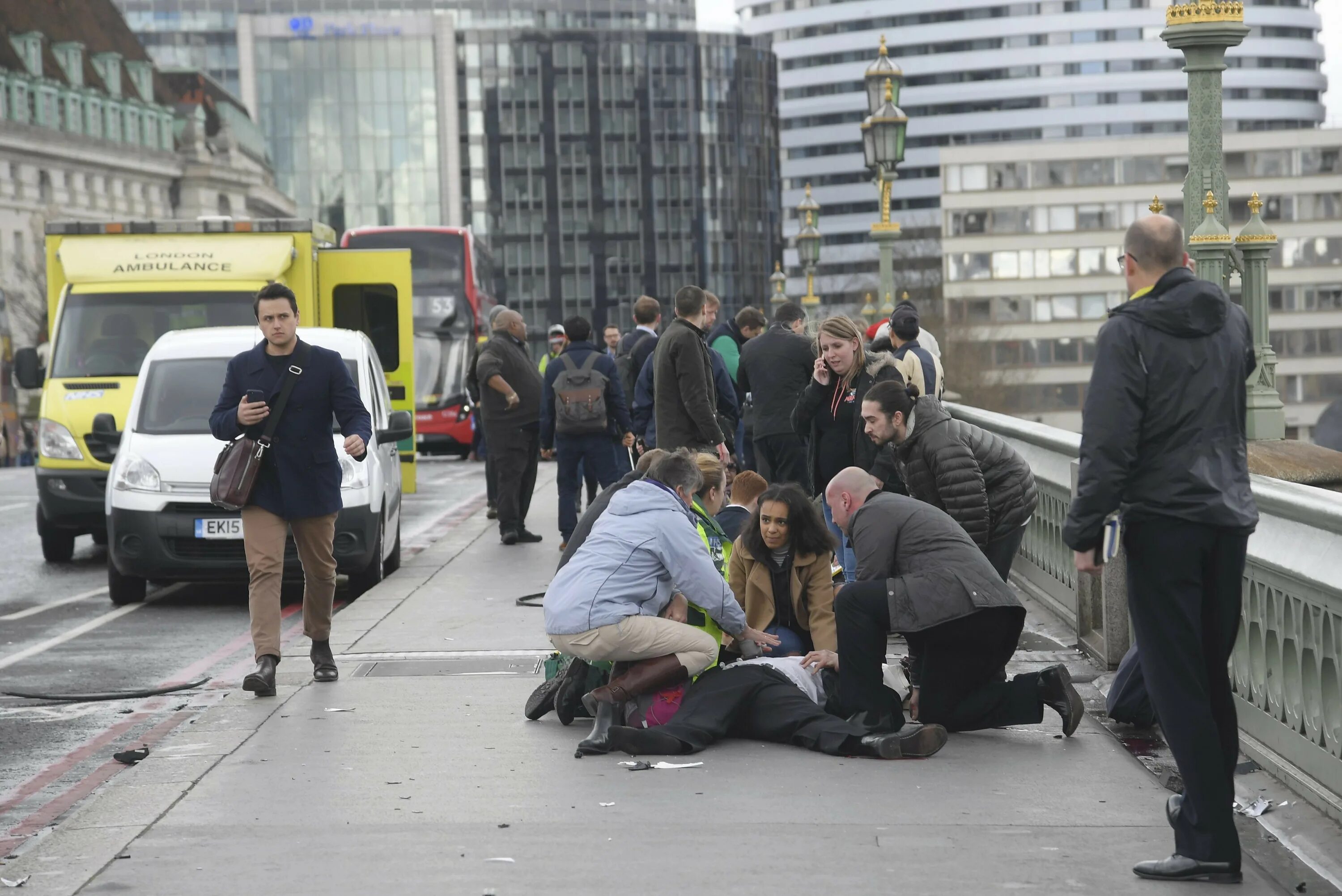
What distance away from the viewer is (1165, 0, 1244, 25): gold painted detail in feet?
37.3

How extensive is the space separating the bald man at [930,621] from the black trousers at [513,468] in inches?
335

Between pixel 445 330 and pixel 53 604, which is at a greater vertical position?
pixel 445 330

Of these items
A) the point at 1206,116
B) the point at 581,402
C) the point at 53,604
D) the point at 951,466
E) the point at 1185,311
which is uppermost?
the point at 1206,116

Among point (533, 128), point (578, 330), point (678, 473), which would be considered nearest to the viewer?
point (678, 473)

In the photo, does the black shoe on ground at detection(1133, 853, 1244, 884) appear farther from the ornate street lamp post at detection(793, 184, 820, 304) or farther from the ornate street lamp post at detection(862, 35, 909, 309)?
the ornate street lamp post at detection(793, 184, 820, 304)

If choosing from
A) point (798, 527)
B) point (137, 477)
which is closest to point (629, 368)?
point (137, 477)

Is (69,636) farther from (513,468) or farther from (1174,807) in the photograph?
(1174,807)

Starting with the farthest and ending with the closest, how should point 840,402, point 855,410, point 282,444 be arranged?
point 840,402 < point 855,410 < point 282,444

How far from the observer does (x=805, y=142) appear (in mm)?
A: 185250

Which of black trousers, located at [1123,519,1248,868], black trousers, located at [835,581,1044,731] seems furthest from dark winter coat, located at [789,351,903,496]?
black trousers, located at [1123,519,1248,868]

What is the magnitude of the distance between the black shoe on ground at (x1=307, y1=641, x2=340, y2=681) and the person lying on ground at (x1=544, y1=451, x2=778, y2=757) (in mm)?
1801

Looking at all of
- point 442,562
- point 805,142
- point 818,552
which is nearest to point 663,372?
point 442,562

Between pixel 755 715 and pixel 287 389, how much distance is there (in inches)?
108

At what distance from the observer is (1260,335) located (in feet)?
53.8
